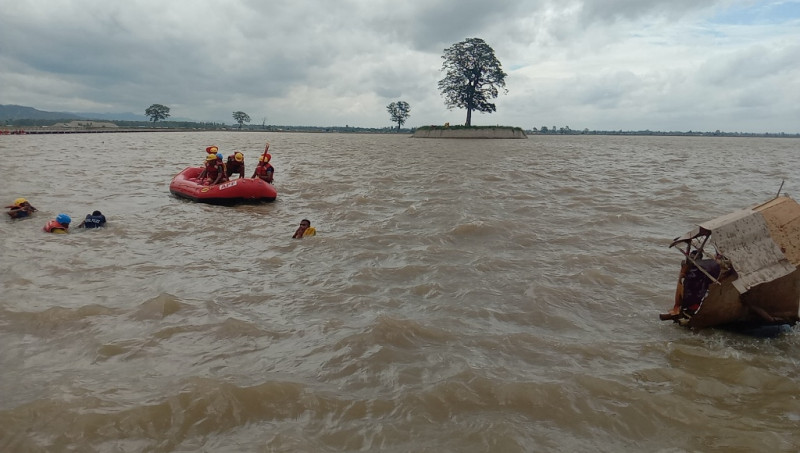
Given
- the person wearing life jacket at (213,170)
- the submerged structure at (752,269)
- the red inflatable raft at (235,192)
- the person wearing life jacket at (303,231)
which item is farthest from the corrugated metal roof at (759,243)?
the person wearing life jacket at (213,170)

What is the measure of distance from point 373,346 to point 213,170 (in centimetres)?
1156

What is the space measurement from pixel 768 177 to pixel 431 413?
22.6m

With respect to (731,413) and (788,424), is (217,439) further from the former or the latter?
(788,424)

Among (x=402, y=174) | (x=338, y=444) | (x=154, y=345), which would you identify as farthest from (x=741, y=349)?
(x=402, y=174)

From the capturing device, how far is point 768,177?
20.0 m

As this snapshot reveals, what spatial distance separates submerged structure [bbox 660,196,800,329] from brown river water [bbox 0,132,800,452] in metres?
0.26

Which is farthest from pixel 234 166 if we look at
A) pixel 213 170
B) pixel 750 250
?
pixel 750 250

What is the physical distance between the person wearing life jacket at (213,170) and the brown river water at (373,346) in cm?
411

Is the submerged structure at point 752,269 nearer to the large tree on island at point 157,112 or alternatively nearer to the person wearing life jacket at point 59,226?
the person wearing life jacket at point 59,226

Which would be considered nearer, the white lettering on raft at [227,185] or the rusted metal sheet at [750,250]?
the rusted metal sheet at [750,250]

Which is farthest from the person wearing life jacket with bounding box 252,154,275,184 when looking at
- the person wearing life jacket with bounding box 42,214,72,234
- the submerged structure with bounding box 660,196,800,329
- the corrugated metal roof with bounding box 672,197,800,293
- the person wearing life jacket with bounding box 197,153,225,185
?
the corrugated metal roof with bounding box 672,197,800,293

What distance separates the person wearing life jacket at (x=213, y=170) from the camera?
14.2 meters

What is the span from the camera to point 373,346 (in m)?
4.67

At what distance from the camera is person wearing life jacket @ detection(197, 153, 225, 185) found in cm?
1425
